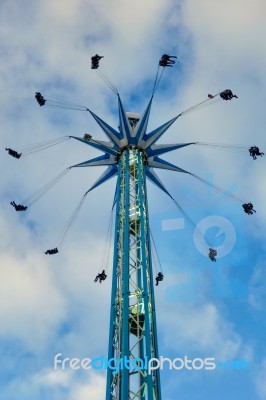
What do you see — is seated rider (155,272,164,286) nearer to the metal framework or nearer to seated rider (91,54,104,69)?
the metal framework

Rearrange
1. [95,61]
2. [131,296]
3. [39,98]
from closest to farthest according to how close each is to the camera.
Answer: [131,296]
[95,61]
[39,98]

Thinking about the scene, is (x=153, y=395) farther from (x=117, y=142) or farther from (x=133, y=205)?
(x=117, y=142)

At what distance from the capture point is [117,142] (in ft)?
93.2

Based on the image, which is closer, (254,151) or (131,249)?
(131,249)

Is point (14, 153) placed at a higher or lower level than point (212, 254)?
higher

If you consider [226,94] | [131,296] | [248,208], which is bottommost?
[131,296]

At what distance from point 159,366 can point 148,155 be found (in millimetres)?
12987

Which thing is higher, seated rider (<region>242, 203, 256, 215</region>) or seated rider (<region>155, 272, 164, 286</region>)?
seated rider (<region>242, 203, 256, 215</region>)

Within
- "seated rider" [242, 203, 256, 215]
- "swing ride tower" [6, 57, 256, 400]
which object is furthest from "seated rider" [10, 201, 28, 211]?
"seated rider" [242, 203, 256, 215]

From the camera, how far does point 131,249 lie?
23.6 m

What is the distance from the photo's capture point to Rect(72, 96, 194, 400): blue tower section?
19.3 metres

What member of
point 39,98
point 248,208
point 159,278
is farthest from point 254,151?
point 39,98

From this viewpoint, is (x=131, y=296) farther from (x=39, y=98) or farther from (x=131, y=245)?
(x=39, y=98)

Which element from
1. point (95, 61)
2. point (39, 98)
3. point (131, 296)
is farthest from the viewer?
point (39, 98)
